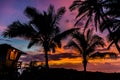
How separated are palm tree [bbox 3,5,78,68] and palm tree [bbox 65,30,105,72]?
3962mm

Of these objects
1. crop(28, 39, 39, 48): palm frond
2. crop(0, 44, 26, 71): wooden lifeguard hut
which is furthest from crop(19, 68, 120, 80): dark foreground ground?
crop(28, 39, 39, 48): palm frond

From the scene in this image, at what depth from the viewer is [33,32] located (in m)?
29.8

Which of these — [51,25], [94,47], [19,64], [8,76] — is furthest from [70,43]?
[8,76]

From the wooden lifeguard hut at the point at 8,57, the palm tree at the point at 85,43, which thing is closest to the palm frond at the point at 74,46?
the palm tree at the point at 85,43

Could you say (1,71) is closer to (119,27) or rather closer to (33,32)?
(33,32)

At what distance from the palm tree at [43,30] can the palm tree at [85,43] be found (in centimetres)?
396

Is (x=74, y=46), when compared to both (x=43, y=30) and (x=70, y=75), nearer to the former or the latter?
(x=43, y=30)

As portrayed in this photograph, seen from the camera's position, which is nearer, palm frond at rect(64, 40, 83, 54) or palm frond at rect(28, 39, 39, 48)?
palm frond at rect(28, 39, 39, 48)

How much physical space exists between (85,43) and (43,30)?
706cm

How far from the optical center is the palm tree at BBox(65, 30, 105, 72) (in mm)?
34194

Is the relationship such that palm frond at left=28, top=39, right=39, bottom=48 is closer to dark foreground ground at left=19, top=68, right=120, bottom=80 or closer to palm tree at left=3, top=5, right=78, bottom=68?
palm tree at left=3, top=5, right=78, bottom=68

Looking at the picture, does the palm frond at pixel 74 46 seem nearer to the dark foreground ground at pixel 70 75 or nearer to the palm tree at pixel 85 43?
the palm tree at pixel 85 43

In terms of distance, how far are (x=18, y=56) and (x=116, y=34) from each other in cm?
1078

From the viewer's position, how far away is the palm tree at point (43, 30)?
29625 mm
